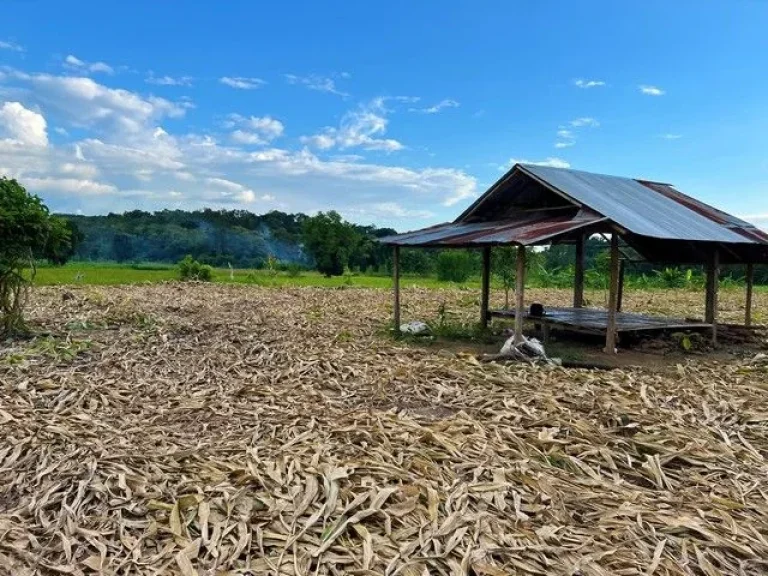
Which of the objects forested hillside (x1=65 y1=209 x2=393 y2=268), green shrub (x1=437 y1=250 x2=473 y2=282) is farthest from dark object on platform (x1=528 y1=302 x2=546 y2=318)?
forested hillside (x1=65 y1=209 x2=393 y2=268)

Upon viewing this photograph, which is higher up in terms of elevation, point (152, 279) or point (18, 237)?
point (18, 237)

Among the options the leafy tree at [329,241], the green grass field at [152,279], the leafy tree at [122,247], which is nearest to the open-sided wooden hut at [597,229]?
the green grass field at [152,279]

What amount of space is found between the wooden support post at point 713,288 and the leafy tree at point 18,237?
9.81 metres

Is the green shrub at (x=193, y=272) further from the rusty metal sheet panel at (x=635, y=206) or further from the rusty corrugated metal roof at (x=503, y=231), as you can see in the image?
the rusty metal sheet panel at (x=635, y=206)

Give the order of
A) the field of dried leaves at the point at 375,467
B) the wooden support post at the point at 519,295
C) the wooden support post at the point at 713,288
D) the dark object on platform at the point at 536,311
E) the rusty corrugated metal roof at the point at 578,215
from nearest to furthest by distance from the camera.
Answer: the field of dried leaves at the point at 375,467 → the wooden support post at the point at 519,295 → the rusty corrugated metal roof at the point at 578,215 → the wooden support post at the point at 713,288 → the dark object on platform at the point at 536,311

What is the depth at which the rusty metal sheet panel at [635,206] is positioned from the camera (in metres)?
7.82

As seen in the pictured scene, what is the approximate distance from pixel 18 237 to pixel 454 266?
24.8 m

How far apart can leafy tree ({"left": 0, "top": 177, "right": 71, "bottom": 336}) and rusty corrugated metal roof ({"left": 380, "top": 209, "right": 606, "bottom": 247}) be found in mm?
5130

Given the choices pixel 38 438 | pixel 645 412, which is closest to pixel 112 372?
pixel 38 438

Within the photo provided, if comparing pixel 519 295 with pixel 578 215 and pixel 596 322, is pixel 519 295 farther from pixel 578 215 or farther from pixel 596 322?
pixel 596 322

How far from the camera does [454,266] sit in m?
31.2

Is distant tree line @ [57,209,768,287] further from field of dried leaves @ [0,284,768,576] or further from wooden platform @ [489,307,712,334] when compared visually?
field of dried leaves @ [0,284,768,576]

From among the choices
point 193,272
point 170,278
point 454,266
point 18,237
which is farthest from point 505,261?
point 454,266

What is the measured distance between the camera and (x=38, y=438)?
4.29 meters
